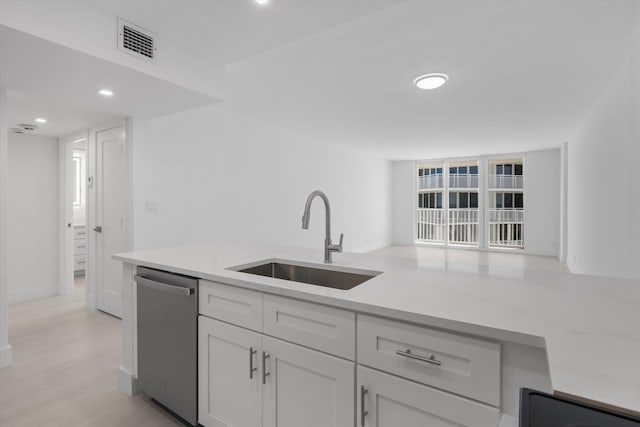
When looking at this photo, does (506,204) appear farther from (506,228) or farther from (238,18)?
(238,18)

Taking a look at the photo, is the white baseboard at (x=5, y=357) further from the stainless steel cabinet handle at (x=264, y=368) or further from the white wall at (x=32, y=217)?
the stainless steel cabinet handle at (x=264, y=368)

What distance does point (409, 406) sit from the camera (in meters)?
1.08

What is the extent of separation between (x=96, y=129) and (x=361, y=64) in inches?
122

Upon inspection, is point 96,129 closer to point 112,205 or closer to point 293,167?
point 112,205

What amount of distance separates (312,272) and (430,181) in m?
7.86

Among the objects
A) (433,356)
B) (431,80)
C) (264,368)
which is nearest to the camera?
(433,356)

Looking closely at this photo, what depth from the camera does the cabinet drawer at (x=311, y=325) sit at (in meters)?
1.20

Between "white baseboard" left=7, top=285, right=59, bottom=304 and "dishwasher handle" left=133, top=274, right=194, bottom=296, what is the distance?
345cm

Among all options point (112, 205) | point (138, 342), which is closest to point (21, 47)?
point (138, 342)

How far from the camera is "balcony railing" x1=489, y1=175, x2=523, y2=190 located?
26.1 ft

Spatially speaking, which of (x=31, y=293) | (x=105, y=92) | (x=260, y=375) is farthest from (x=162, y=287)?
(x=31, y=293)

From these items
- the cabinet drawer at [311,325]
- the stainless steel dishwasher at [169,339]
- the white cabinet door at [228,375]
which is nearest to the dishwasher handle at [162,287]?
the stainless steel dishwasher at [169,339]

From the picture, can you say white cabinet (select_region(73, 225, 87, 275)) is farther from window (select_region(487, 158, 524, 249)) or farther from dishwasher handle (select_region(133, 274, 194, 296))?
window (select_region(487, 158, 524, 249))

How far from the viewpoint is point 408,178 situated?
9.21 meters
